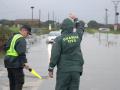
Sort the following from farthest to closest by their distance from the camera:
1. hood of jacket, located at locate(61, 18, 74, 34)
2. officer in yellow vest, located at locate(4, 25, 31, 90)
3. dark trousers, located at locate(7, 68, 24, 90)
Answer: dark trousers, located at locate(7, 68, 24, 90) → officer in yellow vest, located at locate(4, 25, 31, 90) → hood of jacket, located at locate(61, 18, 74, 34)

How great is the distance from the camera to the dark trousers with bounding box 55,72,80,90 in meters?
8.89

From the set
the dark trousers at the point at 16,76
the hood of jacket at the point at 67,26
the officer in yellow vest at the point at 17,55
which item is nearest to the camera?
the hood of jacket at the point at 67,26

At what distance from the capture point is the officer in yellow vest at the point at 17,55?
10266mm

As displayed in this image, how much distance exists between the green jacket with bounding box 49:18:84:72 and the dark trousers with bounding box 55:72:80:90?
86 mm

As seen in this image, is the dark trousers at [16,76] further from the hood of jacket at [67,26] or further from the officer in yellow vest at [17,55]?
the hood of jacket at [67,26]

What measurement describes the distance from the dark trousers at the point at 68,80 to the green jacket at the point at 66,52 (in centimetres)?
9

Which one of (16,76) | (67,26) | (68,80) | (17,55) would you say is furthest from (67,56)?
(16,76)

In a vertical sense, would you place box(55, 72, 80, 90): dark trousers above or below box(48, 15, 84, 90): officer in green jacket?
below

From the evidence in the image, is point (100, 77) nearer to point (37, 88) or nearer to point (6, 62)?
point (37, 88)

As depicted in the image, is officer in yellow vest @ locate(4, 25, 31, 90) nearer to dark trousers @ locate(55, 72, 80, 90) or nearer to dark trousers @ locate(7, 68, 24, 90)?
dark trousers @ locate(7, 68, 24, 90)

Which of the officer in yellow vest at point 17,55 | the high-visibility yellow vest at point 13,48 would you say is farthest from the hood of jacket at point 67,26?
the high-visibility yellow vest at point 13,48

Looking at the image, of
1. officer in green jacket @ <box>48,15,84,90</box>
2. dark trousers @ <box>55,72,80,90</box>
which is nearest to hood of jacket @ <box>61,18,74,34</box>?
officer in green jacket @ <box>48,15,84,90</box>

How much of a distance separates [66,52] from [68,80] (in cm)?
52

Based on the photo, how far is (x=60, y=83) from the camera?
8.98 metres
